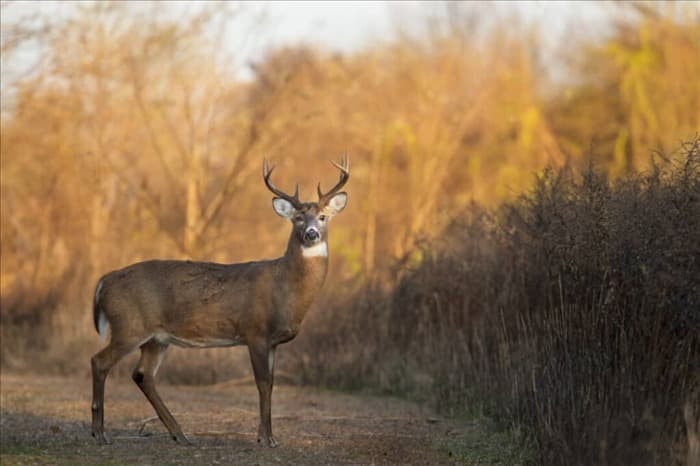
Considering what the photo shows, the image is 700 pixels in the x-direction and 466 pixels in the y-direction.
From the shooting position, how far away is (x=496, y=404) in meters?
13.0

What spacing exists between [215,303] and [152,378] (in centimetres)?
96

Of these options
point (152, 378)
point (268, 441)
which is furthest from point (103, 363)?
point (268, 441)

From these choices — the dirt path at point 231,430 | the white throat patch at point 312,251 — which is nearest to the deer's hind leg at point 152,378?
the dirt path at point 231,430

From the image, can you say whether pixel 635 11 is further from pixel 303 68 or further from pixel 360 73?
pixel 303 68

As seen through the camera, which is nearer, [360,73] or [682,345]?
[682,345]

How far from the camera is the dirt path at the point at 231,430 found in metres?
11.1

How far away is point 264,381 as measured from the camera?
1188 cm

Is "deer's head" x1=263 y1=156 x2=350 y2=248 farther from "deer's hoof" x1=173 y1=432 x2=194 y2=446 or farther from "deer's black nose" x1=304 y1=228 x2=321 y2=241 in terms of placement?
"deer's hoof" x1=173 y1=432 x2=194 y2=446

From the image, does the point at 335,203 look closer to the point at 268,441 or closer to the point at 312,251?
the point at 312,251

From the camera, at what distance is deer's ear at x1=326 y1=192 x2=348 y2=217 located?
12610mm

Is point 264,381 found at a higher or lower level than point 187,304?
lower

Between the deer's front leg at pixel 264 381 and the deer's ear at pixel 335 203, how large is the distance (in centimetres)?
146

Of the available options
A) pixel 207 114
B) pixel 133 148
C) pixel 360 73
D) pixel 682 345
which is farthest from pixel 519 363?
pixel 360 73

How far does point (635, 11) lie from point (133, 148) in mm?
13489
